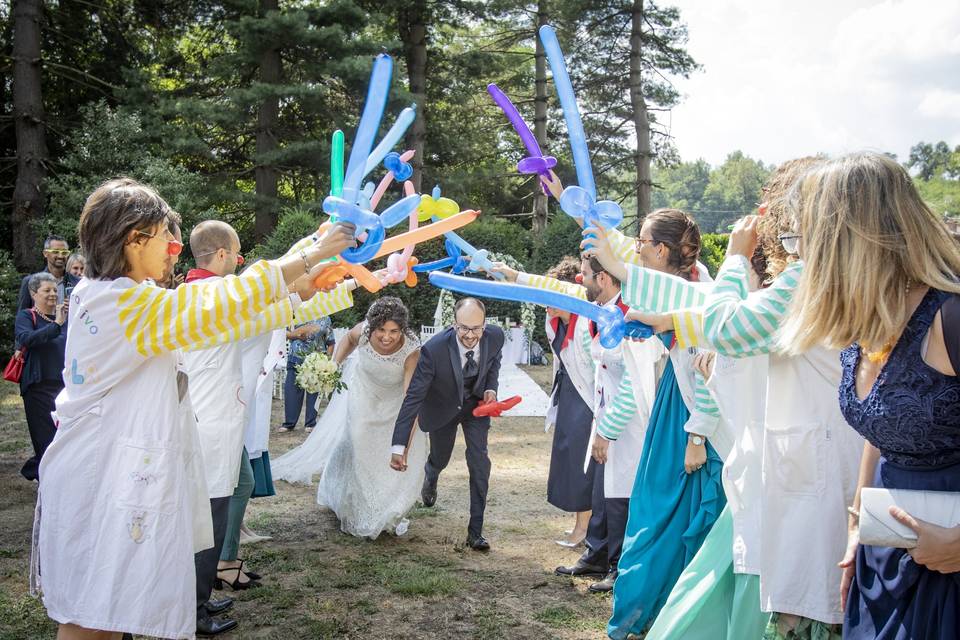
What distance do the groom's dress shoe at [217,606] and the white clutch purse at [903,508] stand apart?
3688 millimetres

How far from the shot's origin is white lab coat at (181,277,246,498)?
4.17 meters

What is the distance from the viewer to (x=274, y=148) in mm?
19453

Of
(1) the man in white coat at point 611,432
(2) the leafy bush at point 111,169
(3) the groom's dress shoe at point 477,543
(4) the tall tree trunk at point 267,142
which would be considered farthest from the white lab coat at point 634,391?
(4) the tall tree trunk at point 267,142

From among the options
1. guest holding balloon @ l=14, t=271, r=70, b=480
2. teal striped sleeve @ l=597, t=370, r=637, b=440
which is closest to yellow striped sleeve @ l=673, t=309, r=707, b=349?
teal striped sleeve @ l=597, t=370, r=637, b=440

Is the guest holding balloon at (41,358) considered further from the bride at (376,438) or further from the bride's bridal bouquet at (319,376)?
the bride at (376,438)

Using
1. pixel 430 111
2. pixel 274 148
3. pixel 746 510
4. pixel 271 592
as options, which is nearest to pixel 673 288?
pixel 746 510

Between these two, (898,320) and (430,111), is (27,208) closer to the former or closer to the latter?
(430,111)

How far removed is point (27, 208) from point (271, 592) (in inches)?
616

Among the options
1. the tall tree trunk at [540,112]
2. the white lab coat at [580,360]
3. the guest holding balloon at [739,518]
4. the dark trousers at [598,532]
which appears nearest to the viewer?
the guest holding balloon at [739,518]

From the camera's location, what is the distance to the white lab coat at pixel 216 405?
4.17 metres

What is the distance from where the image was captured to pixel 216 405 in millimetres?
4180

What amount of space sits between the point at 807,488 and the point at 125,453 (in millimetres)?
2167

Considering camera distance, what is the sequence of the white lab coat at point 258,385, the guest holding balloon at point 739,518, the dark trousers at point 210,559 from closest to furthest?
the guest holding balloon at point 739,518, the dark trousers at point 210,559, the white lab coat at point 258,385

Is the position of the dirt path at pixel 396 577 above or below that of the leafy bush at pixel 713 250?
below
